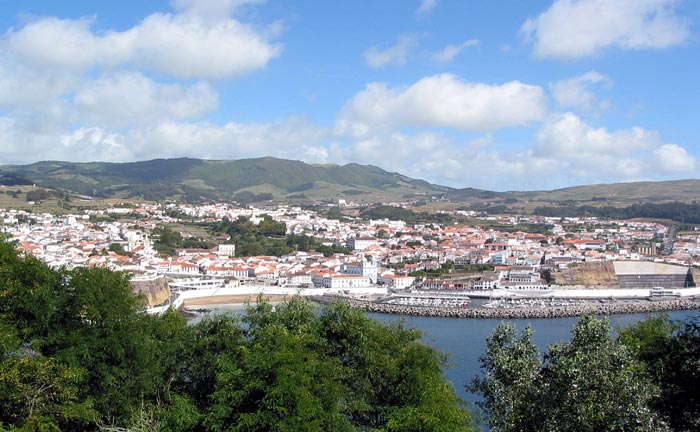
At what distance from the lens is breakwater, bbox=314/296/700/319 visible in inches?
776

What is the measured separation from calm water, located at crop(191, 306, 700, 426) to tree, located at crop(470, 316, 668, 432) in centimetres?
404

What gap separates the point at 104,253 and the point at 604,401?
25.6 meters

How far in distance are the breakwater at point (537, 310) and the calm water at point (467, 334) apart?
548mm

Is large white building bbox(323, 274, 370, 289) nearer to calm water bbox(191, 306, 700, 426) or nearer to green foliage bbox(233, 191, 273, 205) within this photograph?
calm water bbox(191, 306, 700, 426)

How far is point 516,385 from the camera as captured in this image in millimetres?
5000

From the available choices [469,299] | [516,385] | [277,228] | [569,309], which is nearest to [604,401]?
[516,385]

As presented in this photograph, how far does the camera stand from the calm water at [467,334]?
11344 millimetres

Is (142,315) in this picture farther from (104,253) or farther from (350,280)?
(104,253)

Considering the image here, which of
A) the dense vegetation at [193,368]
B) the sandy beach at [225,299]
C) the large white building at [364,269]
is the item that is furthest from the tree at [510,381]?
the large white building at [364,269]

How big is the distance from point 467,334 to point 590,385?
12.0m

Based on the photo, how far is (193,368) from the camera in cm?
589

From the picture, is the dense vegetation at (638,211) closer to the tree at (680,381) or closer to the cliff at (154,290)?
the cliff at (154,290)

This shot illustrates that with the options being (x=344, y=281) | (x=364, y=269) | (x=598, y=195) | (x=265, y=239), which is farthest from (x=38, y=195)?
(x=598, y=195)

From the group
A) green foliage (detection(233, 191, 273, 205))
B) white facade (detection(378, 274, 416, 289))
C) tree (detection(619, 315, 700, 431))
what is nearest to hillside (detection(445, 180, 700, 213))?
green foliage (detection(233, 191, 273, 205))
